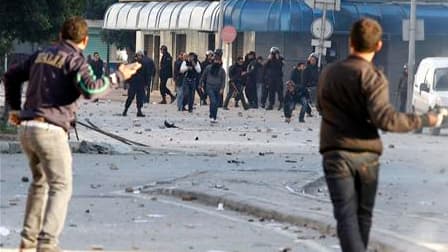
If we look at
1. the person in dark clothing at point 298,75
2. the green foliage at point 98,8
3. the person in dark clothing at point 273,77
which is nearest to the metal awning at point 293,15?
the person in dark clothing at point 273,77

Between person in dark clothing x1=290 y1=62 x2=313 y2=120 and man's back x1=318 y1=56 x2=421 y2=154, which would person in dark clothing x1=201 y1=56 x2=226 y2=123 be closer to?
person in dark clothing x1=290 y1=62 x2=313 y2=120

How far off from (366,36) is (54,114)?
2.38 m

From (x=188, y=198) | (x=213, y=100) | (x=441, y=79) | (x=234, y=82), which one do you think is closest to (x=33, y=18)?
(x=213, y=100)

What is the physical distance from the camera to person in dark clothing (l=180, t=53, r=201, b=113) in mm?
40562

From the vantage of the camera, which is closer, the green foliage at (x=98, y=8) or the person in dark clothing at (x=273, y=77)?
the person in dark clothing at (x=273, y=77)

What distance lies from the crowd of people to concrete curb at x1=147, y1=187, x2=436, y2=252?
17.8 m

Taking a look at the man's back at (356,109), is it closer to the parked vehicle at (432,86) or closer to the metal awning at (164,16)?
the parked vehicle at (432,86)

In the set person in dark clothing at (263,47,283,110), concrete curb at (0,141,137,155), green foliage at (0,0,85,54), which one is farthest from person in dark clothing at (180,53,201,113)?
concrete curb at (0,141,137,155)

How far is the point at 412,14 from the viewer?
4566 cm

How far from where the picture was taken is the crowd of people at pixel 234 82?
36750 millimetres

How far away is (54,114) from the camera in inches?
388

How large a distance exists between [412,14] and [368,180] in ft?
123

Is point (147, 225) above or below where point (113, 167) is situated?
above

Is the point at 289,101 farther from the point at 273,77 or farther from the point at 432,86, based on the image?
the point at 273,77
